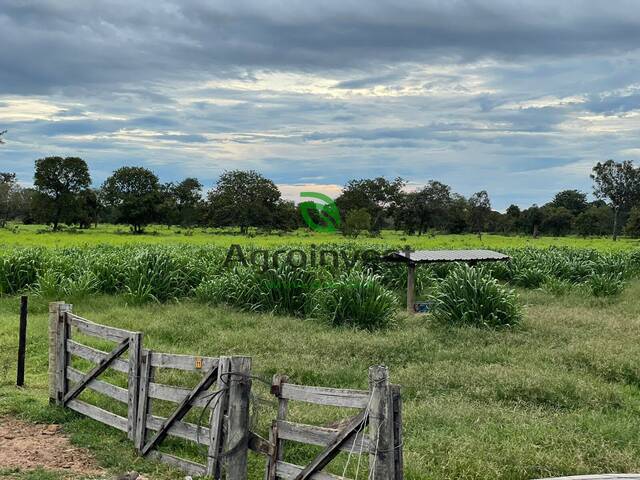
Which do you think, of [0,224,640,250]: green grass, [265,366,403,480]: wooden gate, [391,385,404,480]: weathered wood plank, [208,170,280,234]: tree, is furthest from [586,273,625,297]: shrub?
[208,170,280,234]: tree

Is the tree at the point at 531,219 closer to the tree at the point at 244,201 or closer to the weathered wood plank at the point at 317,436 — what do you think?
the tree at the point at 244,201

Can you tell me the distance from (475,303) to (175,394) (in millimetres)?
7956

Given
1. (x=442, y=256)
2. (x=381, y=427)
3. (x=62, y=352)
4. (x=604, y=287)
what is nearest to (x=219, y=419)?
(x=381, y=427)

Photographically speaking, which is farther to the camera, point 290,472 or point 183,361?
point 183,361

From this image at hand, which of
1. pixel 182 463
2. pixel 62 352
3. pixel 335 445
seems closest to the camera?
pixel 335 445

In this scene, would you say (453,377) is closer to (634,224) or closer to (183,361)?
(183,361)

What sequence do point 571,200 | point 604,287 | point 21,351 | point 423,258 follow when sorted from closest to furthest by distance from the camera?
point 21,351 → point 423,258 → point 604,287 → point 571,200

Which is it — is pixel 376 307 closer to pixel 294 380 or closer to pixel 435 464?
pixel 294 380

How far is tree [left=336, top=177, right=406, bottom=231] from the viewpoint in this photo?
237ft

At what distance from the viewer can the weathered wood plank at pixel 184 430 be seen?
5.98m

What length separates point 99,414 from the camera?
754 cm

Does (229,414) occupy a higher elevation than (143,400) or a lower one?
higher

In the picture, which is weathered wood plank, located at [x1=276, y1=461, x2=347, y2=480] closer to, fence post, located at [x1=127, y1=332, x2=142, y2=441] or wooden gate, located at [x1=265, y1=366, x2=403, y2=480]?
wooden gate, located at [x1=265, y1=366, x2=403, y2=480]

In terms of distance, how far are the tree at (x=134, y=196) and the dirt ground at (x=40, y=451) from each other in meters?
54.7
